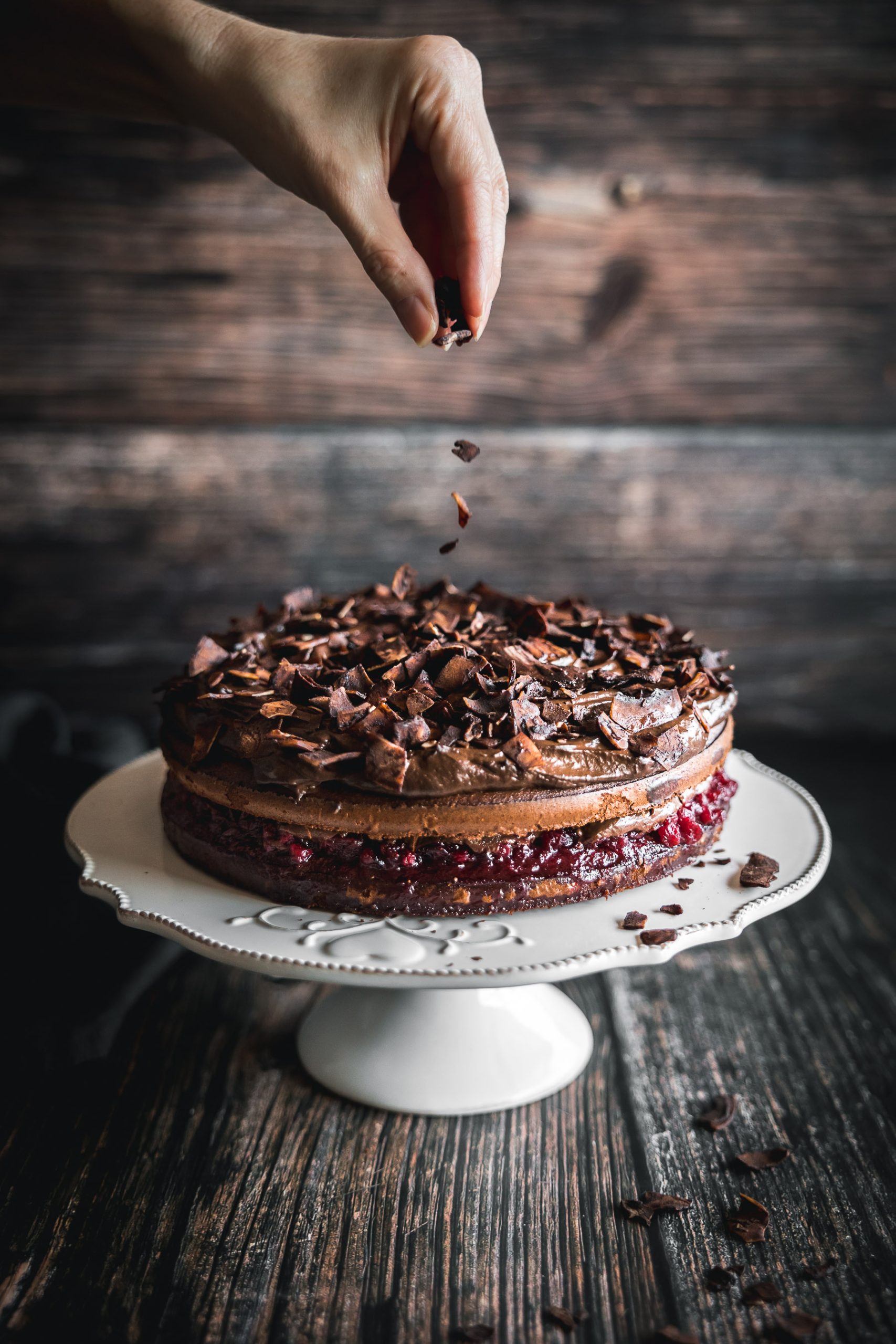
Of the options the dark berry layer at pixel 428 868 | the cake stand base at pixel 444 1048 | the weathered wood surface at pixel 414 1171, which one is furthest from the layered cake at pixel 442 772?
the weathered wood surface at pixel 414 1171

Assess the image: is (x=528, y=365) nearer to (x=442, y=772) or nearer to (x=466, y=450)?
(x=466, y=450)

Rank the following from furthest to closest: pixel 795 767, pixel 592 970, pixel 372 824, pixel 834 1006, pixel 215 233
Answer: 1. pixel 795 767
2. pixel 215 233
3. pixel 834 1006
4. pixel 372 824
5. pixel 592 970

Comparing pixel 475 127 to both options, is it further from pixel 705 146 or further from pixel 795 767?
pixel 795 767

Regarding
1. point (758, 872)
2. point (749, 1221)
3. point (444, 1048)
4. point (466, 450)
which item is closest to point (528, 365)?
point (466, 450)

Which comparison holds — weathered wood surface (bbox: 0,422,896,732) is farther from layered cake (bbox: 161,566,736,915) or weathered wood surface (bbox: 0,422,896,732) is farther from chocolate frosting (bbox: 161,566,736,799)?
layered cake (bbox: 161,566,736,915)

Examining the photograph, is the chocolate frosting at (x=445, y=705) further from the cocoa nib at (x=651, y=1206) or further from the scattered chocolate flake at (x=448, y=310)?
the cocoa nib at (x=651, y=1206)

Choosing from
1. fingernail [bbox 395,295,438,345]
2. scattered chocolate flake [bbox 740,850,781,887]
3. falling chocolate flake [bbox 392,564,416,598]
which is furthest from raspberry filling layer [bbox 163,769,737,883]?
fingernail [bbox 395,295,438,345]

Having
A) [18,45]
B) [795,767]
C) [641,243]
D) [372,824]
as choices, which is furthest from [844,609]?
[18,45]
